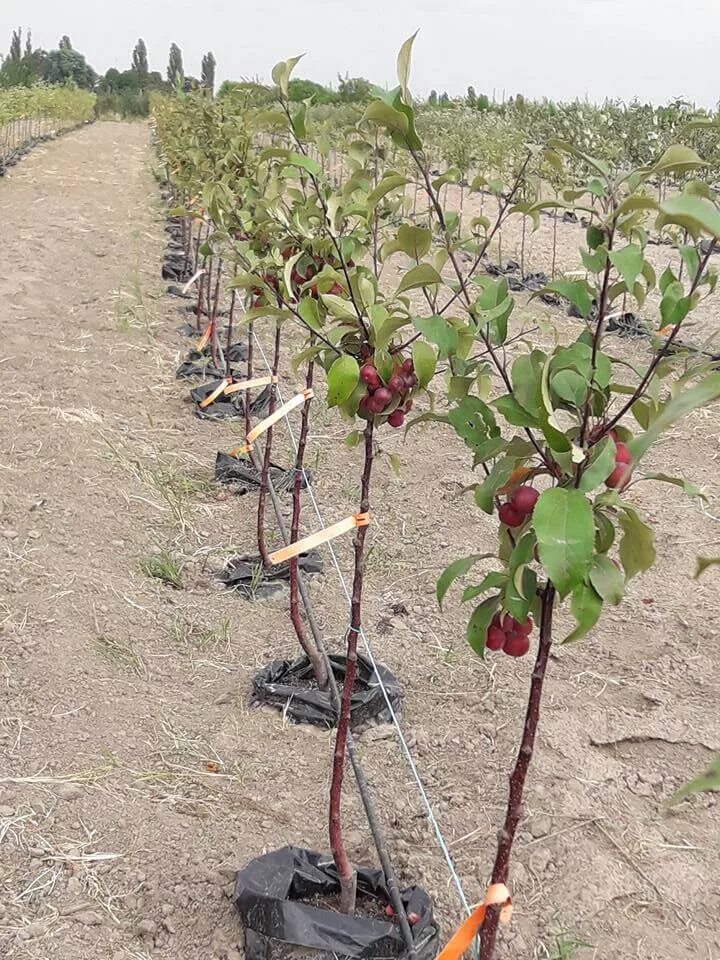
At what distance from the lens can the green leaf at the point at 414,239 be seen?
144 cm

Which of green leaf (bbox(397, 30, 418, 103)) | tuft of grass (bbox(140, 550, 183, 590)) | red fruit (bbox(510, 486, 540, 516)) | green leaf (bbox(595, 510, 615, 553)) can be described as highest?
green leaf (bbox(397, 30, 418, 103))

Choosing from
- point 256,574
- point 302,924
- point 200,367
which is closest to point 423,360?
point 302,924

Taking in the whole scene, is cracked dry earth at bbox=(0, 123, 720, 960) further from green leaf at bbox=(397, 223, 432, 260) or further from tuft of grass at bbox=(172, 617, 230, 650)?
green leaf at bbox=(397, 223, 432, 260)

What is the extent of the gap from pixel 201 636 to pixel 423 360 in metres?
1.84

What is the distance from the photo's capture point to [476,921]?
1.55 meters

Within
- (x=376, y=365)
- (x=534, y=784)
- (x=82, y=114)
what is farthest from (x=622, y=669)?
(x=82, y=114)

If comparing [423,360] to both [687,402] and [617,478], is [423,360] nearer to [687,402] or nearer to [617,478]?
[617,478]

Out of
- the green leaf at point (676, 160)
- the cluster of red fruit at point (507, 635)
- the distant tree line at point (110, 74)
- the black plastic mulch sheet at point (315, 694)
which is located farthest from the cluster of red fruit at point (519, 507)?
the distant tree line at point (110, 74)

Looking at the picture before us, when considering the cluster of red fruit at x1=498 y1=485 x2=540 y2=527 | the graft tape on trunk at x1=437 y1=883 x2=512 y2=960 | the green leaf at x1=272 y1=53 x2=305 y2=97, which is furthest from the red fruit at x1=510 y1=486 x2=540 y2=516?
the green leaf at x1=272 y1=53 x2=305 y2=97

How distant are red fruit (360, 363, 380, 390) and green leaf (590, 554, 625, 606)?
2.15 feet

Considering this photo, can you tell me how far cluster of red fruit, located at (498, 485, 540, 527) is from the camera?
1.23 meters

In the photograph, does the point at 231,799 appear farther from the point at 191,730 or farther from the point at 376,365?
the point at 376,365

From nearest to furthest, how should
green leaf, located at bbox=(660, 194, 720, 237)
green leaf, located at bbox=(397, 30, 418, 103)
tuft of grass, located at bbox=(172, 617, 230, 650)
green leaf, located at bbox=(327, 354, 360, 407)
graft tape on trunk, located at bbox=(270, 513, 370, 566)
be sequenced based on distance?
green leaf, located at bbox=(660, 194, 720, 237), green leaf, located at bbox=(397, 30, 418, 103), green leaf, located at bbox=(327, 354, 360, 407), graft tape on trunk, located at bbox=(270, 513, 370, 566), tuft of grass, located at bbox=(172, 617, 230, 650)

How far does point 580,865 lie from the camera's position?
2.21 meters
